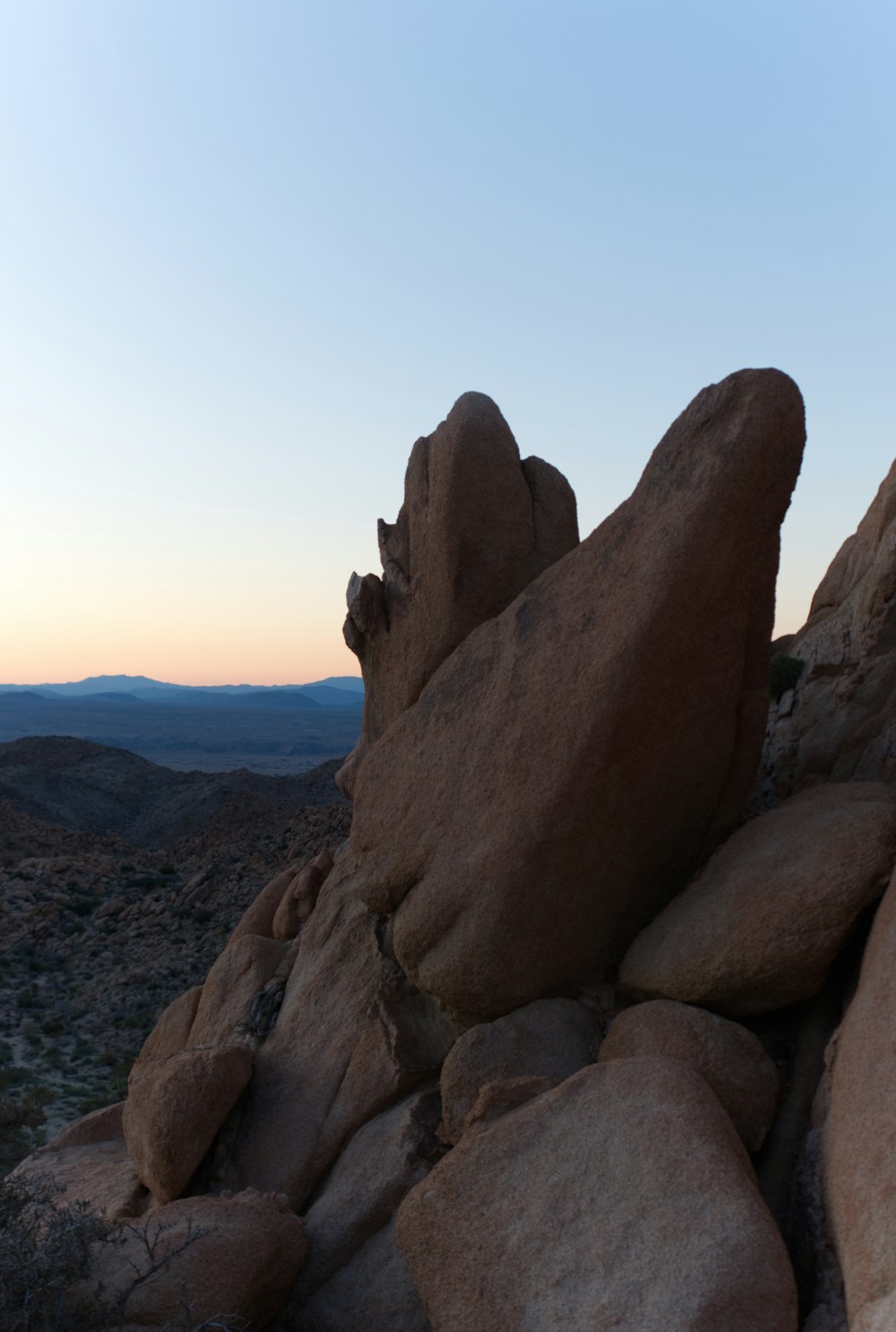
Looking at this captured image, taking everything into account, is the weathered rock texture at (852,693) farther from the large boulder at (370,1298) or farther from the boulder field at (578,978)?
the large boulder at (370,1298)

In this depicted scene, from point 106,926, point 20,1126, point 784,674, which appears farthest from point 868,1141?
point 106,926

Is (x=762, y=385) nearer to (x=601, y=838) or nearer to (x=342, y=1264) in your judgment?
(x=601, y=838)

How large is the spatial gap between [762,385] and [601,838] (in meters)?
4.11

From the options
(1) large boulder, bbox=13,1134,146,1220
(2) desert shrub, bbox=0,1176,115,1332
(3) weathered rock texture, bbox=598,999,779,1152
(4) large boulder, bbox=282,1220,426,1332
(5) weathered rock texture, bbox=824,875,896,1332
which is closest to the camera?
(5) weathered rock texture, bbox=824,875,896,1332

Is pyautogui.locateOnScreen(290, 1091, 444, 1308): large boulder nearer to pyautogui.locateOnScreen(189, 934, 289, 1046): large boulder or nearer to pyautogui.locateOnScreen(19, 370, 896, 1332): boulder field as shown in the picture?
pyautogui.locateOnScreen(19, 370, 896, 1332): boulder field

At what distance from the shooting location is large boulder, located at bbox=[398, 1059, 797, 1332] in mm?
5863

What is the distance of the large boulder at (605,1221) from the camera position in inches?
231

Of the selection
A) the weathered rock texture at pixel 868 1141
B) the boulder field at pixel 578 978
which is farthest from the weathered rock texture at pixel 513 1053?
the weathered rock texture at pixel 868 1141

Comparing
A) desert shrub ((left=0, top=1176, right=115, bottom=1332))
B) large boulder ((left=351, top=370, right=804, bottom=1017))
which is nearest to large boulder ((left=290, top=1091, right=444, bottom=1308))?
large boulder ((left=351, top=370, right=804, bottom=1017))

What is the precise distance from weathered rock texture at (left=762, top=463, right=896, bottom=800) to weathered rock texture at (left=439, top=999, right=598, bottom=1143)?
3.48 metres

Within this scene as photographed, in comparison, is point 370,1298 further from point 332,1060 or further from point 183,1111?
point 183,1111

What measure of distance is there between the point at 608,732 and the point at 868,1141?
366 cm

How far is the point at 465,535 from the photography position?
11.5 metres

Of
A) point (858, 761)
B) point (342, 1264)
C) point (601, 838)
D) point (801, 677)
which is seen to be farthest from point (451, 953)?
point (801, 677)
